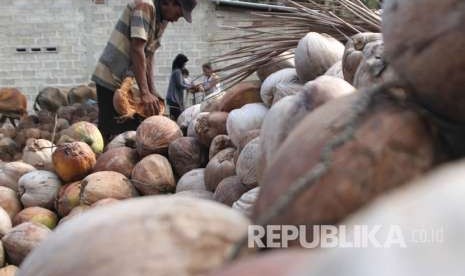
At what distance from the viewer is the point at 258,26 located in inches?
140

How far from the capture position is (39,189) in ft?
11.9

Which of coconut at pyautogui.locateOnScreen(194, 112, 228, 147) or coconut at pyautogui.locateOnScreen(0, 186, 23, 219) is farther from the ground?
coconut at pyautogui.locateOnScreen(194, 112, 228, 147)

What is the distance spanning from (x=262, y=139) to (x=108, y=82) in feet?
10.7

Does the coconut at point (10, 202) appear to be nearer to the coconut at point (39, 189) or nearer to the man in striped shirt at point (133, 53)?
the coconut at point (39, 189)

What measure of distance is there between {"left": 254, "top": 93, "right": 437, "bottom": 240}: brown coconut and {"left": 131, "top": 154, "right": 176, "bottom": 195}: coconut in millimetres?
2447

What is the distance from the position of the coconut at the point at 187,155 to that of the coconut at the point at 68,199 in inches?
21.5

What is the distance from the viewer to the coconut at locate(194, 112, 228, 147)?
334cm

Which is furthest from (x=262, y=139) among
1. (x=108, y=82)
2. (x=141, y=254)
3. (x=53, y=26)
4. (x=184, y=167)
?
(x=53, y=26)

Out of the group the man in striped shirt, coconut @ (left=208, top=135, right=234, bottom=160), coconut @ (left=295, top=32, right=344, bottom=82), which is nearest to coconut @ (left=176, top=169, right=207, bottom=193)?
coconut @ (left=208, top=135, right=234, bottom=160)

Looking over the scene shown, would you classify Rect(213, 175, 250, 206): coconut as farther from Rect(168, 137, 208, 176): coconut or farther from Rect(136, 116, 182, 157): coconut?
Rect(136, 116, 182, 157): coconut

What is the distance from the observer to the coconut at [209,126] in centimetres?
334

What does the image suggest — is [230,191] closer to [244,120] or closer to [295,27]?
[244,120]

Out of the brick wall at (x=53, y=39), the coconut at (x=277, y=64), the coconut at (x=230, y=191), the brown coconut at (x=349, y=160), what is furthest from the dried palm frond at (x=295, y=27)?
the brick wall at (x=53, y=39)

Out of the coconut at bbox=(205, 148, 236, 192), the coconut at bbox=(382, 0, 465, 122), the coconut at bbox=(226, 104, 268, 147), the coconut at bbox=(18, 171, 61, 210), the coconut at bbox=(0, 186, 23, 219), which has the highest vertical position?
the coconut at bbox=(382, 0, 465, 122)
